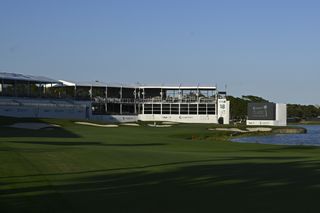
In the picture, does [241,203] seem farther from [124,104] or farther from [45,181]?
[124,104]

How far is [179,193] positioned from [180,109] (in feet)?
377

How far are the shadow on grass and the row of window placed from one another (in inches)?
4261

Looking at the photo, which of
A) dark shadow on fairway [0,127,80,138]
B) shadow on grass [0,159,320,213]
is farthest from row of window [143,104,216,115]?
shadow on grass [0,159,320,213]

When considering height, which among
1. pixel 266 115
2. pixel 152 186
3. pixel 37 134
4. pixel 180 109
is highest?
pixel 180 109

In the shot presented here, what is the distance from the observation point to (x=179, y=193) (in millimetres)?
13234

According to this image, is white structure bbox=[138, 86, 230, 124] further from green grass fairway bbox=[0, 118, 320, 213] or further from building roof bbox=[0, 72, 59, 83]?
green grass fairway bbox=[0, 118, 320, 213]

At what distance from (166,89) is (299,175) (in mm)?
120087

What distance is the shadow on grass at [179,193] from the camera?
442 inches

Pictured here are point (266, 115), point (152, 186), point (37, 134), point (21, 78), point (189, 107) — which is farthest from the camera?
point (189, 107)

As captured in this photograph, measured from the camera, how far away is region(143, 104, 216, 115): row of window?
12612cm

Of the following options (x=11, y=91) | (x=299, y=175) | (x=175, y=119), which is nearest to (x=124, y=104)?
(x=175, y=119)

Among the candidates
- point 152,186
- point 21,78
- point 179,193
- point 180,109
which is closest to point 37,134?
point 152,186

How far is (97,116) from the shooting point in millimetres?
117312

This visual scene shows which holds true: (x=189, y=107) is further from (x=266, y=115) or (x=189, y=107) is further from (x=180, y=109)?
(x=266, y=115)
